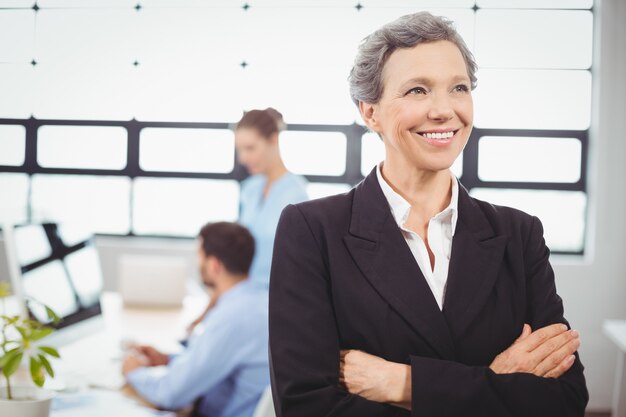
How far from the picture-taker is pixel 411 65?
126 cm

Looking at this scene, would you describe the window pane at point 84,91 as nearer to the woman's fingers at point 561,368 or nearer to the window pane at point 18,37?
the window pane at point 18,37

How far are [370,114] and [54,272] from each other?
130 cm

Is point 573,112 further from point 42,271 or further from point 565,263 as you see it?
point 42,271

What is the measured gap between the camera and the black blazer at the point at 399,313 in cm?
119

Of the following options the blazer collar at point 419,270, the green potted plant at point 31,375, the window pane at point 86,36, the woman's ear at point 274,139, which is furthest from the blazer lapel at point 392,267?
the window pane at point 86,36

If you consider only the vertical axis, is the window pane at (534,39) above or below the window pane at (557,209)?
above

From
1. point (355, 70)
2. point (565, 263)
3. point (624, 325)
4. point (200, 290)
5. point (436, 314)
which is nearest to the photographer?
point (436, 314)

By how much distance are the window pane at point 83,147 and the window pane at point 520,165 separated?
2.36 m

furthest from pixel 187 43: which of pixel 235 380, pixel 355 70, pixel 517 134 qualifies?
pixel 355 70

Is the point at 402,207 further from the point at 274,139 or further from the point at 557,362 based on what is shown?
the point at 274,139

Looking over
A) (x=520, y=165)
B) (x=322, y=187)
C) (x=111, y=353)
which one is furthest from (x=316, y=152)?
(x=111, y=353)

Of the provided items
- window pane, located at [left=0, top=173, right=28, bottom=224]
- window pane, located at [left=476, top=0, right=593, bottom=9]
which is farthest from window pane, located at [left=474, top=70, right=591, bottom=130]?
window pane, located at [left=0, top=173, right=28, bottom=224]

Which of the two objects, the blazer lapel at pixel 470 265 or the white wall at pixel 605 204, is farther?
the white wall at pixel 605 204

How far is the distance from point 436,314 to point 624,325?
7.78 feet
